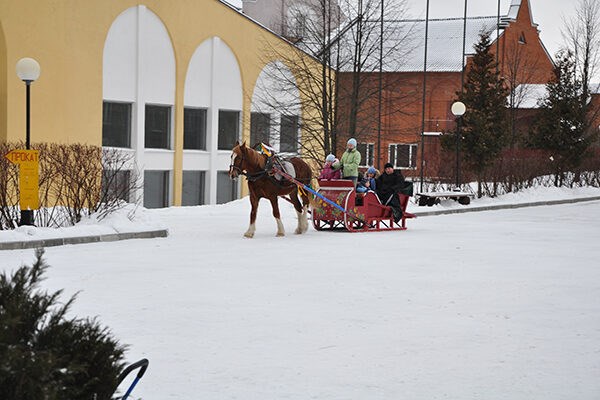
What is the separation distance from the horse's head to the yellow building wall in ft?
33.3

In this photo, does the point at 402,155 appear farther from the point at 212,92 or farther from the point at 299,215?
the point at 299,215

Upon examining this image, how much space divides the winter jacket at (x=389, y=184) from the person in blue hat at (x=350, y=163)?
0.63m

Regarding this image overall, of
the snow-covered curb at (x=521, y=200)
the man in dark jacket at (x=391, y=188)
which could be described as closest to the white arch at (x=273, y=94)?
the snow-covered curb at (x=521, y=200)

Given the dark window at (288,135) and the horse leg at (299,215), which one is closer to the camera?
the horse leg at (299,215)

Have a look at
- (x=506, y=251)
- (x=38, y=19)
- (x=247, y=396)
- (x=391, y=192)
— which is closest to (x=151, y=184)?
(x=38, y=19)

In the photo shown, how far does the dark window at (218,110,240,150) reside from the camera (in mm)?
38219

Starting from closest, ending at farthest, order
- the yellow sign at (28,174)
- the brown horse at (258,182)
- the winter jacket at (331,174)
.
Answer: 1. the yellow sign at (28,174)
2. the brown horse at (258,182)
3. the winter jacket at (331,174)

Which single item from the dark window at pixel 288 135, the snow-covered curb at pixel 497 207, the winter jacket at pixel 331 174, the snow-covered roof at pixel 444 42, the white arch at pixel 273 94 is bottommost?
the snow-covered curb at pixel 497 207

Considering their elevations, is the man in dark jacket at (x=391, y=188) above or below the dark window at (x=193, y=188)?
above

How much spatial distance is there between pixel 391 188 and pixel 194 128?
15379mm

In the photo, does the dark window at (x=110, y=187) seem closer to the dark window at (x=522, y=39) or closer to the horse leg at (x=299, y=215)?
the horse leg at (x=299, y=215)

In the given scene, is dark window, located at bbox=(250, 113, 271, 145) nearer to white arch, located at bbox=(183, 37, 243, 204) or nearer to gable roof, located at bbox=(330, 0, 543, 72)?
white arch, located at bbox=(183, 37, 243, 204)

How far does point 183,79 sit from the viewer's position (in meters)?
35.4

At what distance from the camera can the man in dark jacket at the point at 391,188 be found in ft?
75.2
